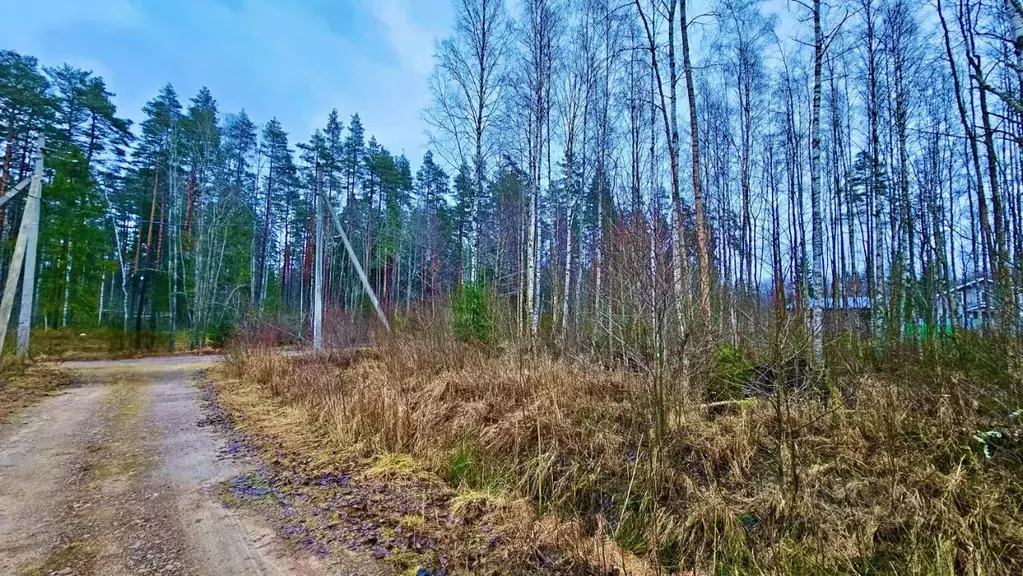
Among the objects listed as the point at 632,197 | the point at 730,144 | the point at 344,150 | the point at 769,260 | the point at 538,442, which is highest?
the point at 344,150

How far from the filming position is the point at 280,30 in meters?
11.5

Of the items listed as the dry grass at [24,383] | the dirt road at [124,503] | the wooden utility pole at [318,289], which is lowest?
the dirt road at [124,503]

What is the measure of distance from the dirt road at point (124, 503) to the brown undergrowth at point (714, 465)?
3.23 feet

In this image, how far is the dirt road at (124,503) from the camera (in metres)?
2.20

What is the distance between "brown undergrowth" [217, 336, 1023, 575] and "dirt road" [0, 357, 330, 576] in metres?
0.98

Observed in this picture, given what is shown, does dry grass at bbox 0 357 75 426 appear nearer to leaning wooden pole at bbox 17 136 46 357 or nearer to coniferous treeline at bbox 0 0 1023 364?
leaning wooden pole at bbox 17 136 46 357

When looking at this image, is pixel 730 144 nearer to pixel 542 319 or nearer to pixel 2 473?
pixel 542 319

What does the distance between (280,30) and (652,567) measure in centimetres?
1509

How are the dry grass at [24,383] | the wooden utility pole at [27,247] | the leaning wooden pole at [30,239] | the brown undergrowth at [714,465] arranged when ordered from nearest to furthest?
the brown undergrowth at [714,465]
the dry grass at [24,383]
the wooden utility pole at [27,247]
the leaning wooden pole at [30,239]

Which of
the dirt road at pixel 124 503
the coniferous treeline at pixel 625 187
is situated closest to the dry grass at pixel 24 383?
the dirt road at pixel 124 503

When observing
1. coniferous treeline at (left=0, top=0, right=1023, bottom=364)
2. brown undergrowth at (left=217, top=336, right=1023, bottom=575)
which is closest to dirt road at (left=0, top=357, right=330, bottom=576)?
brown undergrowth at (left=217, top=336, right=1023, bottom=575)

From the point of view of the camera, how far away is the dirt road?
2.20 metres

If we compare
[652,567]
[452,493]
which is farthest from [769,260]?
[452,493]

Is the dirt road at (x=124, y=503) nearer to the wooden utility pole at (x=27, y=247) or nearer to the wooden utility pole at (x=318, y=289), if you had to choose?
the wooden utility pole at (x=318, y=289)
